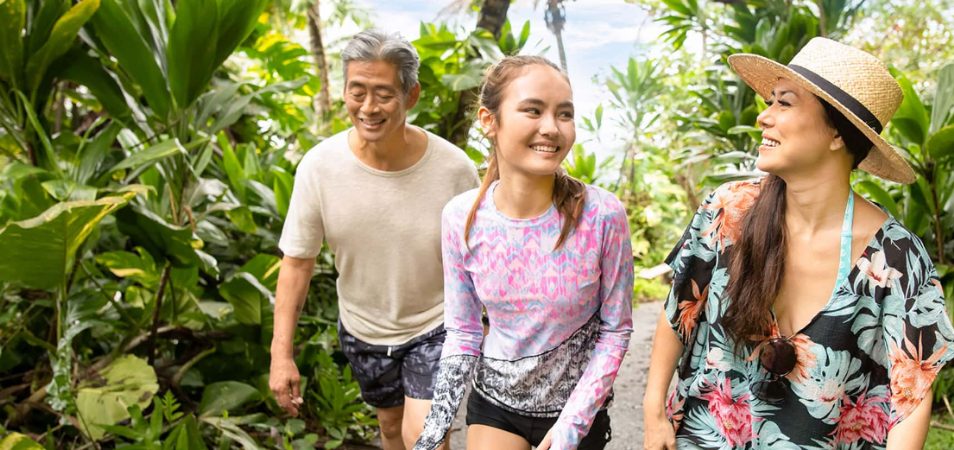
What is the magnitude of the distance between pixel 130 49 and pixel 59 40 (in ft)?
0.61

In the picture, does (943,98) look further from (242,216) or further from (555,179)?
(242,216)

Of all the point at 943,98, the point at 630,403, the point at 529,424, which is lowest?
the point at 630,403

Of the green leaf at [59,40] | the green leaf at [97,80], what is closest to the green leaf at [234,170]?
the green leaf at [97,80]

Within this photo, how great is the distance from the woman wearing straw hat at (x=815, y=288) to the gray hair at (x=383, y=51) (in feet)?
2.75

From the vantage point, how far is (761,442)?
158 cm

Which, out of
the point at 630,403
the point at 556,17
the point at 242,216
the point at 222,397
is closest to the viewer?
the point at 222,397

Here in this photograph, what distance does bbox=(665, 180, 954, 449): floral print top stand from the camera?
1.44m

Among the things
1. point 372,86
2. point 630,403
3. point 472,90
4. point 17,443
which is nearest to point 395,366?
point 372,86

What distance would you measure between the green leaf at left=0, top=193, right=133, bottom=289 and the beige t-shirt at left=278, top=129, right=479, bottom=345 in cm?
46

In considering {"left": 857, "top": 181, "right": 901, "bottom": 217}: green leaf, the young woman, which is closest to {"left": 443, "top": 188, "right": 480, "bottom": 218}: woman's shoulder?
the young woman

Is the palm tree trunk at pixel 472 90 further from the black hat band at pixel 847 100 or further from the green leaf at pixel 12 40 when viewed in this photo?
the black hat band at pixel 847 100

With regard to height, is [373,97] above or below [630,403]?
above

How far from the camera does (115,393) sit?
264 cm

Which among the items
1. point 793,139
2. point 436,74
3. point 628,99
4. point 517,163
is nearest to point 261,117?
point 436,74
